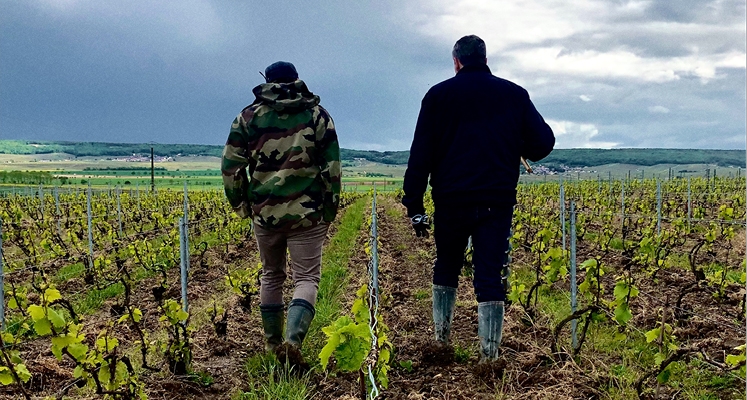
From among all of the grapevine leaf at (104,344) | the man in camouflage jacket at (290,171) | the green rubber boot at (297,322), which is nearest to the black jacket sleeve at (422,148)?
the man in camouflage jacket at (290,171)

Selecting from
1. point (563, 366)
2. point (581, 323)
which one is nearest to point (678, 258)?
point (581, 323)

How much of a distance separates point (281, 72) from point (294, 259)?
1.15 metres

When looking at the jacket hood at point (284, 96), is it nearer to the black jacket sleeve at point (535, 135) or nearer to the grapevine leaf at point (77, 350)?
the black jacket sleeve at point (535, 135)

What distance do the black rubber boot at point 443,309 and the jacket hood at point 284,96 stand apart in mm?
1394

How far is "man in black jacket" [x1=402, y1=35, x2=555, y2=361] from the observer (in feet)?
10.3

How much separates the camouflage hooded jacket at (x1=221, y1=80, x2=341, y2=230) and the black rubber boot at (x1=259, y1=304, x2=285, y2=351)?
1.83 ft

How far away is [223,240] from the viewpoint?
9719 millimetres

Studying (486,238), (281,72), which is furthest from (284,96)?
(486,238)

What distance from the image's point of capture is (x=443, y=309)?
11.5 feet

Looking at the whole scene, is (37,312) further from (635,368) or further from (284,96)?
(635,368)

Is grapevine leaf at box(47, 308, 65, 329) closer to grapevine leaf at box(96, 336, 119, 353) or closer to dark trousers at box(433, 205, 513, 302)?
grapevine leaf at box(96, 336, 119, 353)

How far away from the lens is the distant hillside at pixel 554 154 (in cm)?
9350

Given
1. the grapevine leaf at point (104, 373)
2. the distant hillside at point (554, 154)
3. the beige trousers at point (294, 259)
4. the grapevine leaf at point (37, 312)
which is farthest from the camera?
the distant hillside at point (554, 154)

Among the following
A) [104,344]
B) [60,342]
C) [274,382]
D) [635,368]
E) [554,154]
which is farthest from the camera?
[554,154]
